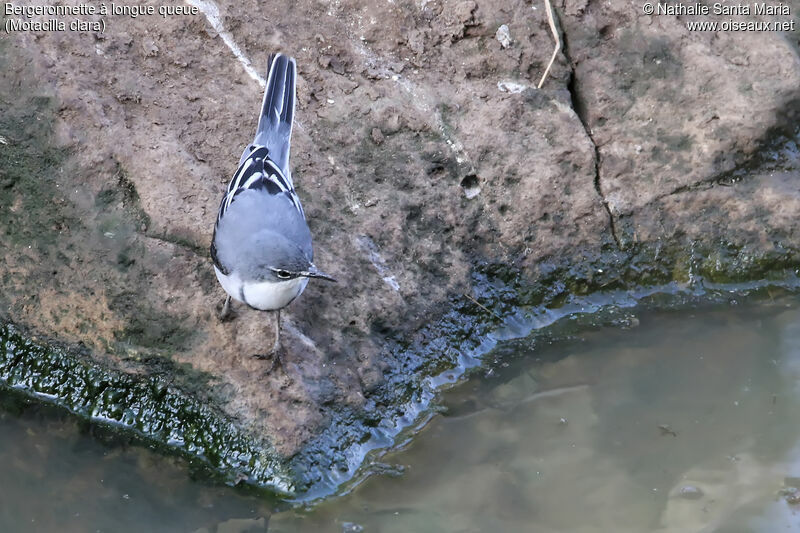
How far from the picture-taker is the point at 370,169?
6.02 meters

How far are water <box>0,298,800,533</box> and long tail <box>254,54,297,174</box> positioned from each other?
6.15 ft

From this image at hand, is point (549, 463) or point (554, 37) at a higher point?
point (554, 37)

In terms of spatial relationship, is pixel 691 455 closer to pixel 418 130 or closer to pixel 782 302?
pixel 782 302

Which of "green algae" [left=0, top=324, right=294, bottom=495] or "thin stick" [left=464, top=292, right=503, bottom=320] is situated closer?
"green algae" [left=0, top=324, right=294, bottom=495]

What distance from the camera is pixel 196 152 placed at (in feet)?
18.6

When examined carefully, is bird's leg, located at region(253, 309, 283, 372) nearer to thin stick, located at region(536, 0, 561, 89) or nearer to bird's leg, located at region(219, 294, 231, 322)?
bird's leg, located at region(219, 294, 231, 322)

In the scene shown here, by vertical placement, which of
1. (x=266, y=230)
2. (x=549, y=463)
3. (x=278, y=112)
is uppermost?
(x=278, y=112)

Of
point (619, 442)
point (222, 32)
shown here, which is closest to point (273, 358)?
point (619, 442)

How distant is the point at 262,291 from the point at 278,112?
50.1 inches

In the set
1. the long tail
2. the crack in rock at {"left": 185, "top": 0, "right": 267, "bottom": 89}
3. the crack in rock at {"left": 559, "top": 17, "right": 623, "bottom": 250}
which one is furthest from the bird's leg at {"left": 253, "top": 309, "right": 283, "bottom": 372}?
the crack in rock at {"left": 559, "top": 17, "right": 623, "bottom": 250}

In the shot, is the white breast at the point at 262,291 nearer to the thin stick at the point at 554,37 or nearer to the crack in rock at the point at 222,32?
the crack in rock at the point at 222,32

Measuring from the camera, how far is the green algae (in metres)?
5.17

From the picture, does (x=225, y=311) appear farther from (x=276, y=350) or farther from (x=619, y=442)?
(x=619, y=442)

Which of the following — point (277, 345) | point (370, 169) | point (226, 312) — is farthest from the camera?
point (370, 169)
